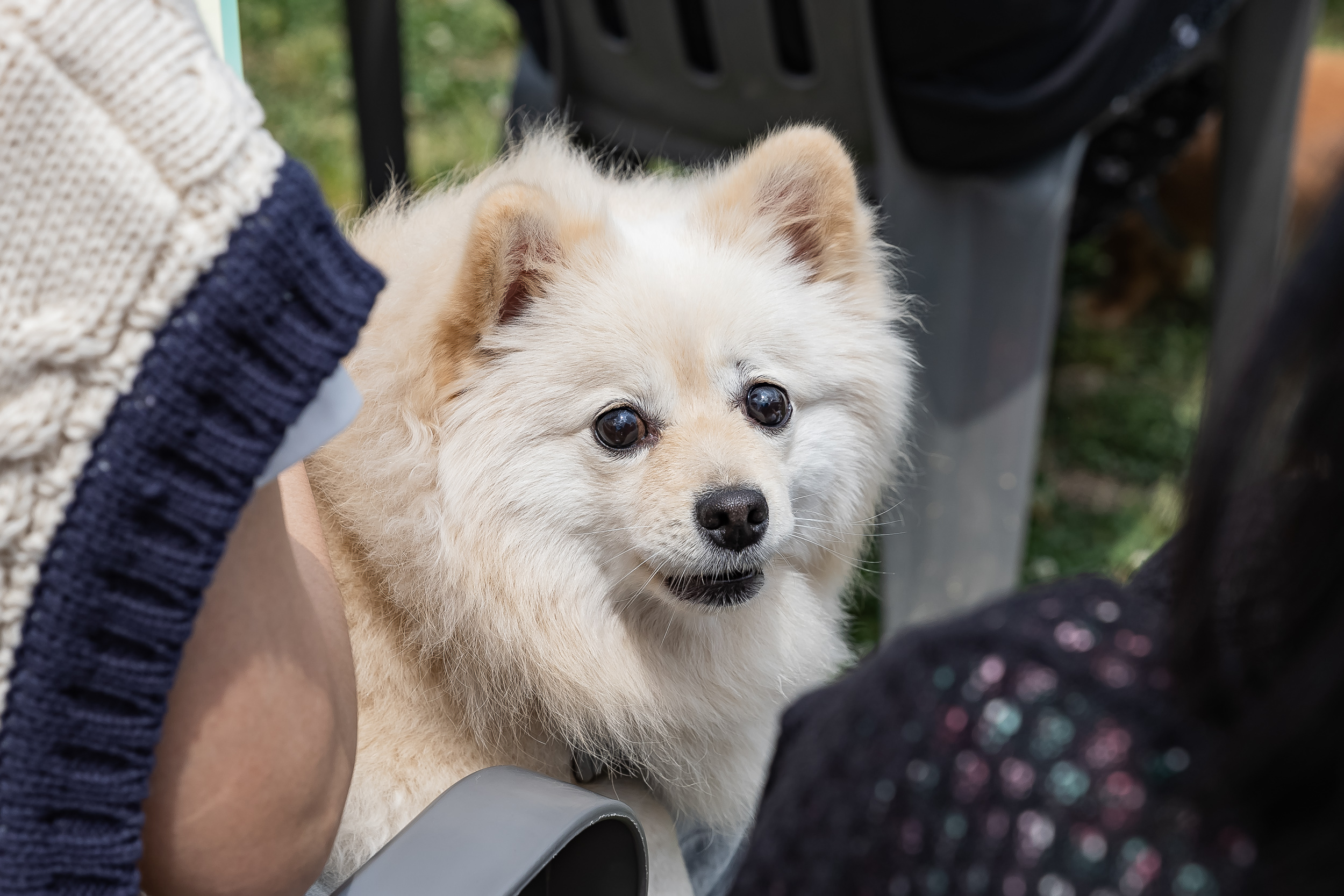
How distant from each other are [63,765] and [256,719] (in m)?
0.12

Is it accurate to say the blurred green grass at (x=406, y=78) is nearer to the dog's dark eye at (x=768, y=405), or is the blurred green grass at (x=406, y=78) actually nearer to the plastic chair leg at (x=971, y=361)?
the plastic chair leg at (x=971, y=361)

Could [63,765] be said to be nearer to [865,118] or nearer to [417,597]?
[417,597]

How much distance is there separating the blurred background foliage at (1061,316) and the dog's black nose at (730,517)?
1429mm

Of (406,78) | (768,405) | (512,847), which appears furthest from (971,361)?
(406,78)

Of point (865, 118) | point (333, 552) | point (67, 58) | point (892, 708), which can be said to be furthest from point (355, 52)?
point (892, 708)

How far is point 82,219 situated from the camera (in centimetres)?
60

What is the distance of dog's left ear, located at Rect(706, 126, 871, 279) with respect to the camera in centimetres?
147

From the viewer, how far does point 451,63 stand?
463 centimetres

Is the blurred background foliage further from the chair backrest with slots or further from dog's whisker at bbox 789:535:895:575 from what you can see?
dog's whisker at bbox 789:535:895:575

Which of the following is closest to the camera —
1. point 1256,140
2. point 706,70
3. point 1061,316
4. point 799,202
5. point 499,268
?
point 499,268

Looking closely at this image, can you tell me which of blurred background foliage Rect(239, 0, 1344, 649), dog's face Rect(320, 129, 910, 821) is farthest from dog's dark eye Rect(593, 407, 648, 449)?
blurred background foliage Rect(239, 0, 1344, 649)

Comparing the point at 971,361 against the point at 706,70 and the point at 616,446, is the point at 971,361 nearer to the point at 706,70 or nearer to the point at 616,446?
the point at 706,70

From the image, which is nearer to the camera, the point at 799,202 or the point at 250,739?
the point at 250,739

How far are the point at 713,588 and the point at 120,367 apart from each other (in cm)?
88
